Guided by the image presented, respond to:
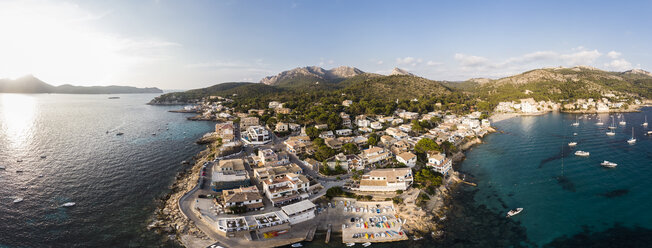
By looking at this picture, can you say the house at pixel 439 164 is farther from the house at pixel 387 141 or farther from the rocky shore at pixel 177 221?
the rocky shore at pixel 177 221

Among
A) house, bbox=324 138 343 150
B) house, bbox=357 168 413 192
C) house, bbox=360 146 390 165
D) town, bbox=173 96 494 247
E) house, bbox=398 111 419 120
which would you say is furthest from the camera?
house, bbox=398 111 419 120

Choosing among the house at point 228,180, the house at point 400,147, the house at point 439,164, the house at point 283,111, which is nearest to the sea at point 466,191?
the house at point 439,164

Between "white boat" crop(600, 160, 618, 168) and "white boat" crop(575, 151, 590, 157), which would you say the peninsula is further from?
"white boat" crop(600, 160, 618, 168)

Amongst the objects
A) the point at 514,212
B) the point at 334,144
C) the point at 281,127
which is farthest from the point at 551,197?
the point at 281,127

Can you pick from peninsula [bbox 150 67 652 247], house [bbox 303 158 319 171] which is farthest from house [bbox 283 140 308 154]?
house [bbox 303 158 319 171]

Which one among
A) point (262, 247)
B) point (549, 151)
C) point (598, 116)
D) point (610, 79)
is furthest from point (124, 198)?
point (610, 79)

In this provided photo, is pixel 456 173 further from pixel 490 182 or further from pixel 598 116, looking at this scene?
pixel 598 116
